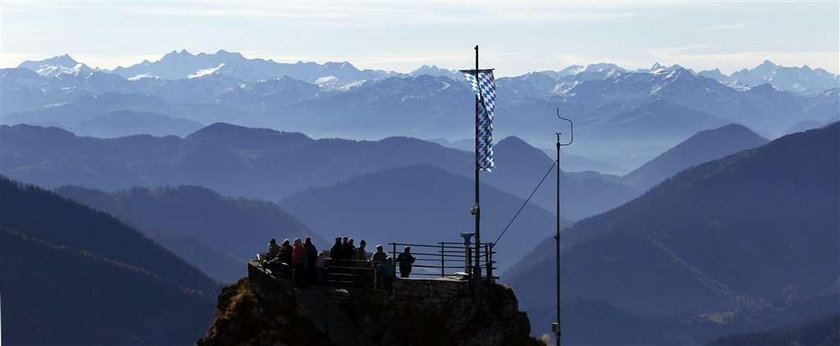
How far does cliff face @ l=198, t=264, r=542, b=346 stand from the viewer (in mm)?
48562

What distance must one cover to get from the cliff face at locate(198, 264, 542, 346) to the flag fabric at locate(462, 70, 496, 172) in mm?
4776

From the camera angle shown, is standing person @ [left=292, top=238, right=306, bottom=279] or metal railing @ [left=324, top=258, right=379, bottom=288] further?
metal railing @ [left=324, top=258, right=379, bottom=288]

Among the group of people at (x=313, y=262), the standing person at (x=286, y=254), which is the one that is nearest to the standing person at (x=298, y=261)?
the group of people at (x=313, y=262)

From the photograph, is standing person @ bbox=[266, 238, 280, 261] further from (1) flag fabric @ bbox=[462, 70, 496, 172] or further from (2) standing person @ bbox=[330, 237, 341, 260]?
(1) flag fabric @ bbox=[462, 70, 496, 172]

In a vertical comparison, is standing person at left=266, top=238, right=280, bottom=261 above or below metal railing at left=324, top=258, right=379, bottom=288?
above

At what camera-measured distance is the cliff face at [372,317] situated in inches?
1912

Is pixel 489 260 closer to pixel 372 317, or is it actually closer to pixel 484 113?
pixel 372 317

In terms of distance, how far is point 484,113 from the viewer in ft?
170

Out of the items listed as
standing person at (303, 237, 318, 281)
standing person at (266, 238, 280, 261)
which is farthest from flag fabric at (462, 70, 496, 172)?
standing person at (266, 238, 280, 261)

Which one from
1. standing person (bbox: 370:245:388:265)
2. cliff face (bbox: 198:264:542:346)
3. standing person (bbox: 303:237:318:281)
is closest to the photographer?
cliff face (bbox: 198:264:542:346)

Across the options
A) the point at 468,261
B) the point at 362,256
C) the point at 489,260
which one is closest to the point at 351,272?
the point at 362,256

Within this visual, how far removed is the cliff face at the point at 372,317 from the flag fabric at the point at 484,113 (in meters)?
4.78

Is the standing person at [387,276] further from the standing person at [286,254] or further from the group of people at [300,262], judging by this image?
the standing person at [286,254]

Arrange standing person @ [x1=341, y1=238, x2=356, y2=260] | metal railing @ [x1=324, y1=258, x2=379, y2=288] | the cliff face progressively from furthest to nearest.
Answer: standing person @ [x1=341, y1=238, x2=356, y2=260], metal railing @ [x1=324, y1=258, x2=379, y2=288], the cliff face
